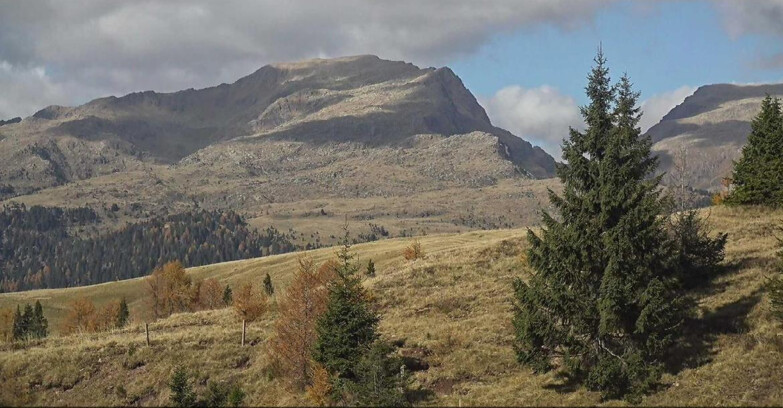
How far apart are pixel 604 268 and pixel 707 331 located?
785 centimetres

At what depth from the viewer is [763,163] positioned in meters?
59.5

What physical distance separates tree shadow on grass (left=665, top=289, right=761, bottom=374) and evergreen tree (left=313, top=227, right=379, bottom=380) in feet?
48.4

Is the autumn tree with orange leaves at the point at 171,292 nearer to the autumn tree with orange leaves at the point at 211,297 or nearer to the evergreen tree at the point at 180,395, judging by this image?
the autumn tree with orange leaves at the point at 211,297

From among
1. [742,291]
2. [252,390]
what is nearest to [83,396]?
[252,390]

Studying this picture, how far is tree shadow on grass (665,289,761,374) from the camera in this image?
3045 centimetres

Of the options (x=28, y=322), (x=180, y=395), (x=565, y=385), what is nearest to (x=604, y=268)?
(x=565, y=385)

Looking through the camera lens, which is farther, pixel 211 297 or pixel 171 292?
pixel 171 292

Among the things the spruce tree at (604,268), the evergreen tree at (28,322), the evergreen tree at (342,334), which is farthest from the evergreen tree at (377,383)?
the evergreen tree at (28,322)

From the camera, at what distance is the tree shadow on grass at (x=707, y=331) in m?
30.5

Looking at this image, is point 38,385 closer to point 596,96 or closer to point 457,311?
point 457,311

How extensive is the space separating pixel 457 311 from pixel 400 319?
4215 millimetres

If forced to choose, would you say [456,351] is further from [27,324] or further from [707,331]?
[27,324]

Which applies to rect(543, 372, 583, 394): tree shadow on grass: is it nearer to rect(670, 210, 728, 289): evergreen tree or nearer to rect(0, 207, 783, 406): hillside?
rect(0, 207, 783, 406): hillside

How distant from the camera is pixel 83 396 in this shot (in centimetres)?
3844
